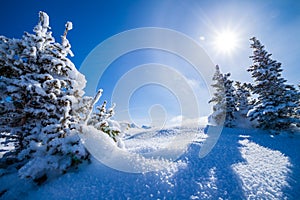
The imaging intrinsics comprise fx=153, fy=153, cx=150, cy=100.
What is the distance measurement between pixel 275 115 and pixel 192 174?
13970 mm

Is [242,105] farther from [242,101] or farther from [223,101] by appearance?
[223,101]

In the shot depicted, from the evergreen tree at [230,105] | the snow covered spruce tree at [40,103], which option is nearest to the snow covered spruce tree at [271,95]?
the evergreen tree at [230,105]

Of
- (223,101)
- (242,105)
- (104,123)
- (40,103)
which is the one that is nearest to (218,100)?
(223,101)

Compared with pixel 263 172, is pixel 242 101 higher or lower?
higher

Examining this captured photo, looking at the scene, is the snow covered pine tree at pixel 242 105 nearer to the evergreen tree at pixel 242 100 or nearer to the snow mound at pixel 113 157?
the evergreen tree at pixel 242 100

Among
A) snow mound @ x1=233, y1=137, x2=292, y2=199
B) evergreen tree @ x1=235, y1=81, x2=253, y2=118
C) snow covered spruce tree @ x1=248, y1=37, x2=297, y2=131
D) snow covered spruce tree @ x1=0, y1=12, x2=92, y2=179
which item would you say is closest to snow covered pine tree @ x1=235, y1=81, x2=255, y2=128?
evergreen tree @ x1=235, y1=81, x2=253, y2=118

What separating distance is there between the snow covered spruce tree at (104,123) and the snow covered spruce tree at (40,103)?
1.37 metres

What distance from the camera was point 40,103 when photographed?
6.91m

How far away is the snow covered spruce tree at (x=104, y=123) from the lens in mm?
8551

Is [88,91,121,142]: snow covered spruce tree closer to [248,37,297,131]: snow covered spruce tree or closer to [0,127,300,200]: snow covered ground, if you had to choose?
[0,127,300,200]: snow covered ground

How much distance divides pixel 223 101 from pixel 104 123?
56.3ft

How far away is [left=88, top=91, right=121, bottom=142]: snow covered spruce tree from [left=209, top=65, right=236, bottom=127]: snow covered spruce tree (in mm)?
15913

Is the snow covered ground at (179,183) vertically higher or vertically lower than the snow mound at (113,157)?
lower

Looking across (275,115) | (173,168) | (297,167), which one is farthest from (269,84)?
(173,168)
